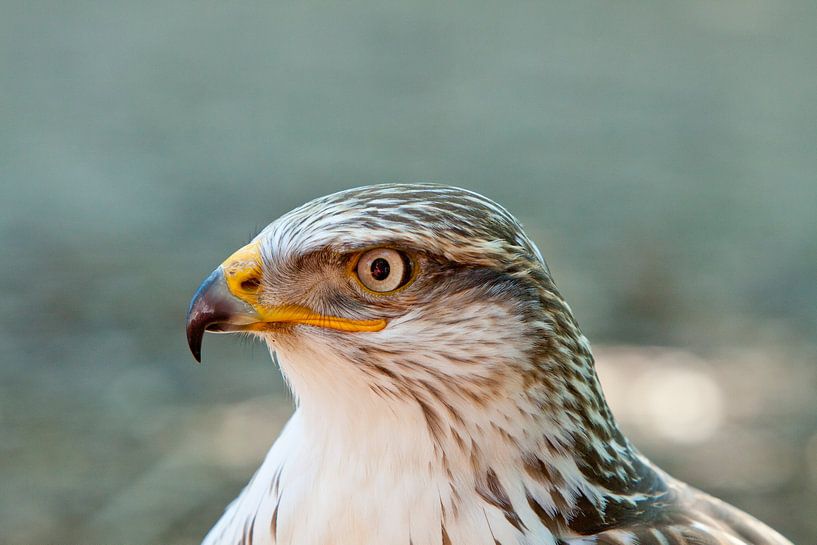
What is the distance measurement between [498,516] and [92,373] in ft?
11.7

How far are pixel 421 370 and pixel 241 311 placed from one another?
14.5 inches

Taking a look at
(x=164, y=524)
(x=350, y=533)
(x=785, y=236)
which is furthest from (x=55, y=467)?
(x=785, y=236)

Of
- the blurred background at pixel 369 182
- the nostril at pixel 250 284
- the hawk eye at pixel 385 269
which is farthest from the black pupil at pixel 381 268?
the blurred background at pixel 369 182

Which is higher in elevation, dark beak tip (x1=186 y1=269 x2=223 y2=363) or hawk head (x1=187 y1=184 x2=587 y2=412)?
hawk head (x1=187 y1=184 x2=587 y2=412)

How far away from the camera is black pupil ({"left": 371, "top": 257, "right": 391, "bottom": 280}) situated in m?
2.24

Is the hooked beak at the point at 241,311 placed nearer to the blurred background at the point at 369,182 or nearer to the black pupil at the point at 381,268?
the black pupil at the point at 381,268

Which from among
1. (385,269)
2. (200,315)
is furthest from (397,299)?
(200,315)

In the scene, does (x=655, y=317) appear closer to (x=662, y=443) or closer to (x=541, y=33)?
(x=662, y=443)

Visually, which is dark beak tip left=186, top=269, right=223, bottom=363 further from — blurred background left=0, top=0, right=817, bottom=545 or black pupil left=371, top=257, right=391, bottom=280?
blurred background left=0, top=0, right=817, bottom=545

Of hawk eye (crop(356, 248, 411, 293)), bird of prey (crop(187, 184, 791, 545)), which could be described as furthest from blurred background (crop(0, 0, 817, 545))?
hawk eye (crop(356, 248, 411, 293))

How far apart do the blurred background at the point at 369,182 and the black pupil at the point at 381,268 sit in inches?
92.2

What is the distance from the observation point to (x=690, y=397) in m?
5.13

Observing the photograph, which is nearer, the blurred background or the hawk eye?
the hawk eye

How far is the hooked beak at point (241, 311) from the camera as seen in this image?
2262 mm
